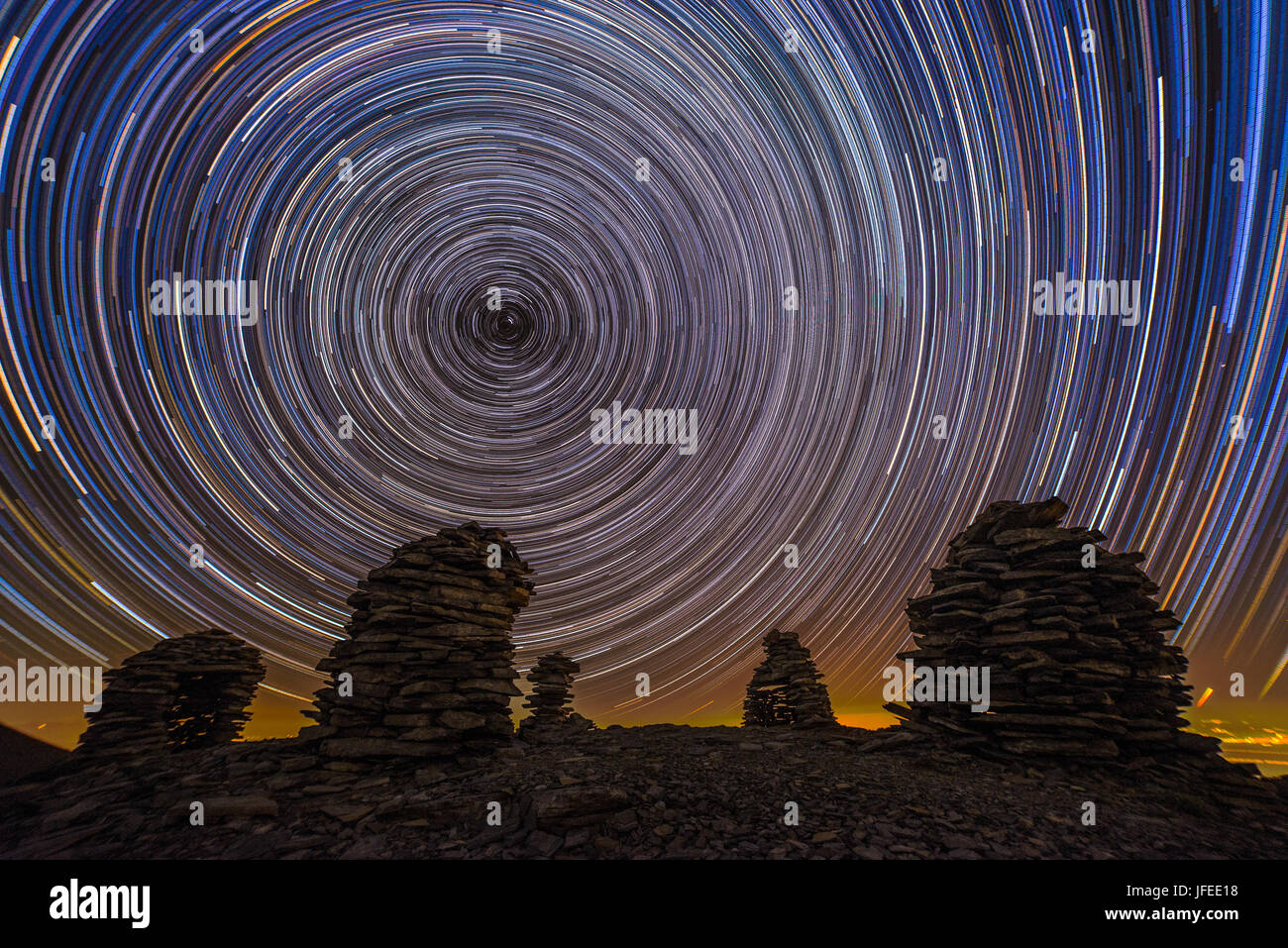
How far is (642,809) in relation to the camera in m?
6.84

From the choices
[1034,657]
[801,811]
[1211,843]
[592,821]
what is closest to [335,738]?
[592,821]

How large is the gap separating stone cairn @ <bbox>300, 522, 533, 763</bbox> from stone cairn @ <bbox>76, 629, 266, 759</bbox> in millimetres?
10695

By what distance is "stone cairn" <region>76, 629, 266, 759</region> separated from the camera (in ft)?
49.5

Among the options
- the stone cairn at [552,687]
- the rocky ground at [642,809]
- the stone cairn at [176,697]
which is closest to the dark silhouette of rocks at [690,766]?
the rocky ground at [642,809]

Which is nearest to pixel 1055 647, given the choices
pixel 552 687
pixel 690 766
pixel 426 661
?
pixel 690 766

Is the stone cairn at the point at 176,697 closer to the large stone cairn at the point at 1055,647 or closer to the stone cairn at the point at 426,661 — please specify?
→ the stone cairn at the point at 426,661

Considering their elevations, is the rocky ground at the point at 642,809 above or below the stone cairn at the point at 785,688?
above

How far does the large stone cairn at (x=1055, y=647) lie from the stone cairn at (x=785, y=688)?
11881mm

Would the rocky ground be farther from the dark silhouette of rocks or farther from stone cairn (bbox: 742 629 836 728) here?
stone cairn (bbox: 742 629 836 728)

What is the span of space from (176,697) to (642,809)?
20.8m

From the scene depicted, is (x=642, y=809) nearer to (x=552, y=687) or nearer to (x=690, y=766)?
(x=690, y=766)

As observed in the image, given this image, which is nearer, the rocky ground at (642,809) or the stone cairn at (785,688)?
the rocky ground at (642,809)

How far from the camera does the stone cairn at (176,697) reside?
1508 cm

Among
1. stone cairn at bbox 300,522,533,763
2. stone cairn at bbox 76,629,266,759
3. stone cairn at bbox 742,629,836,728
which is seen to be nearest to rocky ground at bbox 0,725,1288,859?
stone cairn at bbox 300,522,533,763
